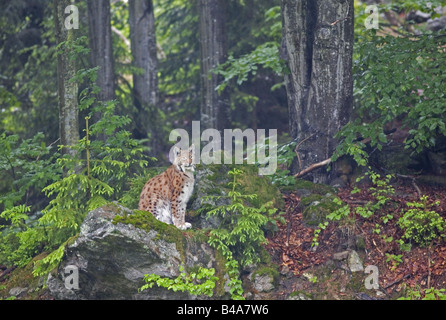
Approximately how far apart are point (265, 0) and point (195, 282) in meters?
9.74

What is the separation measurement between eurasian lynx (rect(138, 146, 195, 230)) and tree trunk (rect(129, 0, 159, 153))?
4.28 m

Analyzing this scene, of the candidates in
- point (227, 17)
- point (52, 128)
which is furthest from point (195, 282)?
point (227, 17)

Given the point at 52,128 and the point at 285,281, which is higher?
the point at 52,128

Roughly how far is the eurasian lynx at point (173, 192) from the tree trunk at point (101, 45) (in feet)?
11.0

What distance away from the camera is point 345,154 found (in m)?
11.1

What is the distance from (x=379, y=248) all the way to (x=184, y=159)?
141 inches

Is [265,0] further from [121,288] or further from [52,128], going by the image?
[121,288]

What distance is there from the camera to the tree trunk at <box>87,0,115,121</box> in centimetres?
1225

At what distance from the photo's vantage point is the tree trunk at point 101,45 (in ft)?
40.2

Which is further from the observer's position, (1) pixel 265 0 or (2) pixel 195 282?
(1) pixel 265 0

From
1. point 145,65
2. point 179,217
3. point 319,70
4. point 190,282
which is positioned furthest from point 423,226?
point 145,65

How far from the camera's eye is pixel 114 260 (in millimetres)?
8219
